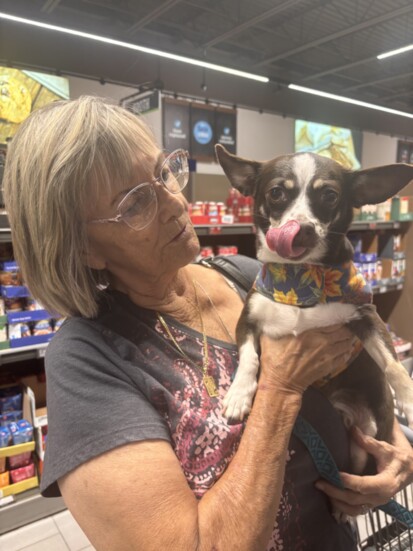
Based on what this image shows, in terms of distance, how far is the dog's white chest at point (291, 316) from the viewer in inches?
40.2

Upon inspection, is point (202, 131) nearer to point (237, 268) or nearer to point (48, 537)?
point (237, 268)

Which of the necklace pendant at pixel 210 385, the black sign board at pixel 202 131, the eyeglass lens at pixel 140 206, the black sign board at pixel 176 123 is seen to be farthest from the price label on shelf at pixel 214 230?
A: the black sign board at pixel 202 131

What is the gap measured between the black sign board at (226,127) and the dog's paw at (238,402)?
4.44 meters

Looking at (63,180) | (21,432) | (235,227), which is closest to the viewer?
(63,180)

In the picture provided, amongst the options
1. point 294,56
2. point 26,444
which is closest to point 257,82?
point 294,56

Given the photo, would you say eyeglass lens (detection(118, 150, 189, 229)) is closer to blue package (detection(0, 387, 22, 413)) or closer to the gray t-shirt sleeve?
the gray t-shirt sleeve

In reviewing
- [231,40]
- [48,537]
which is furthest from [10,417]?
[231,40]

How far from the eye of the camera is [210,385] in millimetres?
978

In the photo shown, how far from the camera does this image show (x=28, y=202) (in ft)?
3.01

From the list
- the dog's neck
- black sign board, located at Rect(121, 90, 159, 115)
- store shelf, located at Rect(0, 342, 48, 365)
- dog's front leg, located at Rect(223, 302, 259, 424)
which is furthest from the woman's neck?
black sign board, located at Rect(121, 90, 159, 115)

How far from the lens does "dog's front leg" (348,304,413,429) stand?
3.48ft

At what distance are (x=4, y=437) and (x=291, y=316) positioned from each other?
6.58ft

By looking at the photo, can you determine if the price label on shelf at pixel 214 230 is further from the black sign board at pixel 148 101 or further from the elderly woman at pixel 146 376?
the elderly woman at pixel 146 376

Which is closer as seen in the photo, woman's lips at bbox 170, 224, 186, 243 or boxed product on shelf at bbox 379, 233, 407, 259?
woman's lips at bbox 170, 224, 186, 243
